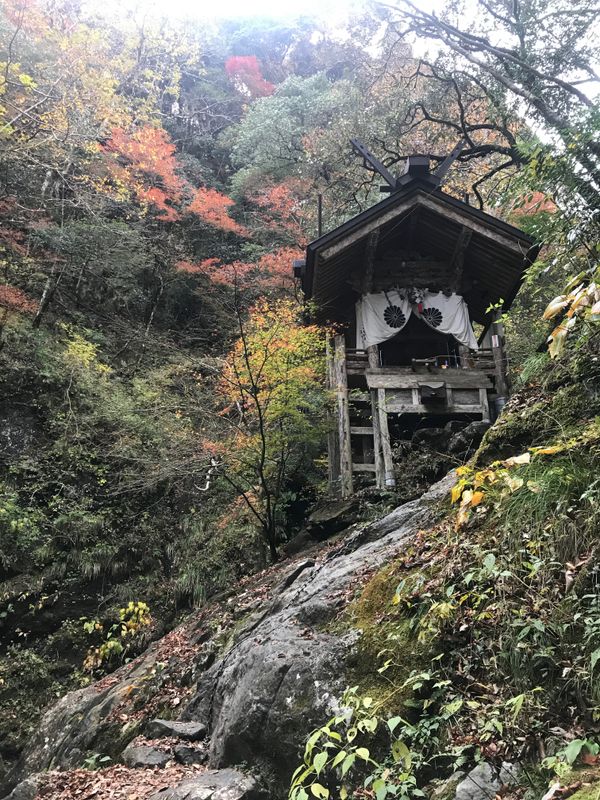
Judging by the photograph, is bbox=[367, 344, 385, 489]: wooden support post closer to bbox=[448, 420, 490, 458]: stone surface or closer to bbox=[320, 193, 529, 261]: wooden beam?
bbox=[448, 420, 490, 458]: stone surface

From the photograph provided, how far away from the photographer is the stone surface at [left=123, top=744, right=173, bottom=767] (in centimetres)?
475

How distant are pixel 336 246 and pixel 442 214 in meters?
2.59

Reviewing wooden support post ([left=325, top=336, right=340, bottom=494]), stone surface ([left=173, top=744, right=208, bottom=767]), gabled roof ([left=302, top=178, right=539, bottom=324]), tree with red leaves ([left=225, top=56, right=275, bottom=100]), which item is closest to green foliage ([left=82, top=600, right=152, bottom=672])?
wooden support post ([left=325, top=336, right=340, bottom=494])

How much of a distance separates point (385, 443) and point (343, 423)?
1051 mm

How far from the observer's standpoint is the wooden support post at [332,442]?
12.0 metres

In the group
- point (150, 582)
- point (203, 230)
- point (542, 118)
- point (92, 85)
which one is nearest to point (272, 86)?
point (203, 230)

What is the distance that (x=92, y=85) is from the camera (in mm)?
17125

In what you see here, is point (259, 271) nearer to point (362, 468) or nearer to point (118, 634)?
point (362, 468)

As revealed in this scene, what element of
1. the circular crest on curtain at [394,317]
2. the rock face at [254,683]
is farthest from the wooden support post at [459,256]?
the rock face at [254,683]

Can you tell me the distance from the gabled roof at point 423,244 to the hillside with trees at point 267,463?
81 centimetres

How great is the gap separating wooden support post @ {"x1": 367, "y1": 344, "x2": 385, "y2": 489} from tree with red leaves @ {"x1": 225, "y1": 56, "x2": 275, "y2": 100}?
30.3 metres

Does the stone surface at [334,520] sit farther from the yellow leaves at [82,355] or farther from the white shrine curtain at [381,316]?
the yellow leaves at [82,355]

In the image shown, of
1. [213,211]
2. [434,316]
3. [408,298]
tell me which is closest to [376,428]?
[434,316]

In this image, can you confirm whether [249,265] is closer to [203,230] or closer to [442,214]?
[203,230]
